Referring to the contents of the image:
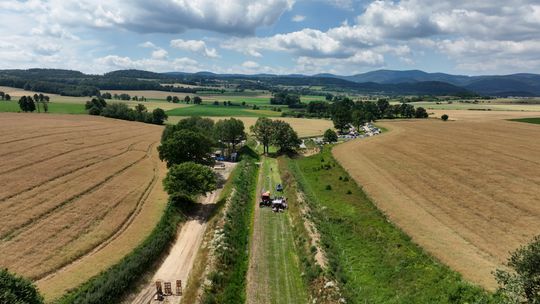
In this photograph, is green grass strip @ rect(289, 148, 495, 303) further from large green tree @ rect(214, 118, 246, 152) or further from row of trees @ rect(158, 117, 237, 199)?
large green tree @ rect(214, 118, 246, 152)

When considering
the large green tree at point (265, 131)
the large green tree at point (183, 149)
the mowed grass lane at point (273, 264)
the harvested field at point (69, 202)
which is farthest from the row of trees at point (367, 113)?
the mowed grass lane at point (273, 264)

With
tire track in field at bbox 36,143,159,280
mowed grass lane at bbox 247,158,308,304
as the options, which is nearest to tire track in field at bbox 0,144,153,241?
tire track in field at bbox 36,143,159,280

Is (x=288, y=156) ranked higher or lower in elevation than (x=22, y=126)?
lower

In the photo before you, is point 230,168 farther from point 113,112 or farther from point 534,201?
point 113,112

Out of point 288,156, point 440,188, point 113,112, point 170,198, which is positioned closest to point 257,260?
point 170,198

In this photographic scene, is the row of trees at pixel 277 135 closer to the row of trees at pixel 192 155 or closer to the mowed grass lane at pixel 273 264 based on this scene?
the row of trees at pixel 192 155

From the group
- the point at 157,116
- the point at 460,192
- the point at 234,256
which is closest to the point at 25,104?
the point at 157,116

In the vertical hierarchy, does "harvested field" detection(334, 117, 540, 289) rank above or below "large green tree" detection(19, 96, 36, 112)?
below
